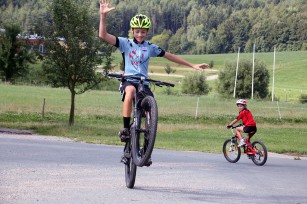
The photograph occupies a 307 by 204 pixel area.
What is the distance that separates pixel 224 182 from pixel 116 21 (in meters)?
27.8

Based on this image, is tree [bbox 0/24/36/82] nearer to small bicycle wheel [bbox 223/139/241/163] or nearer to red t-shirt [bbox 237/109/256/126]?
small bicycle wheel [bbox 223/139/241/163]

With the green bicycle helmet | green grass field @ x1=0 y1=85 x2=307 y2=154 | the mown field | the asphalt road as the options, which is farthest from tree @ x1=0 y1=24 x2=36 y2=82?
the green bicycle helmet

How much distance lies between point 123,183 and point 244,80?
301 ft

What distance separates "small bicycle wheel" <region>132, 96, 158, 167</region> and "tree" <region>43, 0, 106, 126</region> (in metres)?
25.4

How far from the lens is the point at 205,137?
34.3 meters

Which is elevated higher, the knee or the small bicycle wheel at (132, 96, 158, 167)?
the knee

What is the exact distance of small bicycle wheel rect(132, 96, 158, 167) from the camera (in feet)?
33.6

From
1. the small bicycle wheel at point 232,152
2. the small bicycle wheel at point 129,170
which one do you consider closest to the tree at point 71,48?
the small bicycle wheel at point 232,152

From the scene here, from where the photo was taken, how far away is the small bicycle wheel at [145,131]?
1023 centimetres

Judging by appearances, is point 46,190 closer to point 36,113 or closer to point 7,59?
point 36,113

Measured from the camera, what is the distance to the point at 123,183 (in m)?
11.4

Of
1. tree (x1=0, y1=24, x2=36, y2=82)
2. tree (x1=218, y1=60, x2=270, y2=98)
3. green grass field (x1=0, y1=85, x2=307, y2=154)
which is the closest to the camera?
green grass field (x1=0, y1=85, x2=307, y2=154)

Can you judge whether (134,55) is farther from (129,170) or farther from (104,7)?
(129,170)

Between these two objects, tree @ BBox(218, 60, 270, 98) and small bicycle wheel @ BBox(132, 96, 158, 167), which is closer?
small bicycle wheel @ BBox(132, 96, 158, 167)
